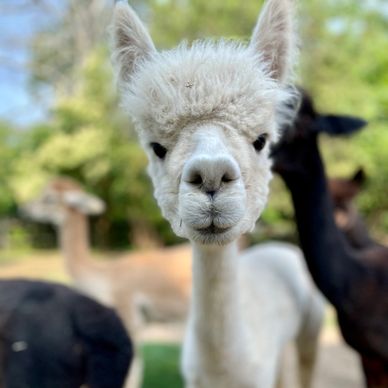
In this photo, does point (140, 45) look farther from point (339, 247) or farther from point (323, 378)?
point (323, 378)

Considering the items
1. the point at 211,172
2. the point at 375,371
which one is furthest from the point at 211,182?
the point at 375,371

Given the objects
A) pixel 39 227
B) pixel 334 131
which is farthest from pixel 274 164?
pixel 39 227

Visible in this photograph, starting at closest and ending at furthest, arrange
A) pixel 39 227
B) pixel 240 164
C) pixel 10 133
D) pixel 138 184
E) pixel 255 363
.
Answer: pixel 240 164 → pixel 255 363 → pixel 138 184 → pixel 10 133 → pixel 39 227

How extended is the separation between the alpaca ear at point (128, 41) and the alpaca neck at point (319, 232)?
121 centimetres

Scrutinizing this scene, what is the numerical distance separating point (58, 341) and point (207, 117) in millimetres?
950

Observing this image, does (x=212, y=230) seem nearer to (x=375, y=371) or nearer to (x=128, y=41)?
(x=128, y=41)

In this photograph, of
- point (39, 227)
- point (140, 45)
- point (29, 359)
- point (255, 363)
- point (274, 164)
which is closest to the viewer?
point (140, 45)

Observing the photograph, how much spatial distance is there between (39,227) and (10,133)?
3.89 meters

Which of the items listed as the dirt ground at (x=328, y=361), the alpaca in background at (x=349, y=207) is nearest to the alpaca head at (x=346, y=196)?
the alpaca in background at (x=349, y=207)

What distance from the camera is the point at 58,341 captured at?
5.63 ft

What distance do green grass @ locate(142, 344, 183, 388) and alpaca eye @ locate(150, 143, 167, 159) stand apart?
313 cm

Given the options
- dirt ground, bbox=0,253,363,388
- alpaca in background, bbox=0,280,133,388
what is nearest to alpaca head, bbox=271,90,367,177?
alpaca in background, bbox=0,280,133,388

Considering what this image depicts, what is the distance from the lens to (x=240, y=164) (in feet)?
4.49

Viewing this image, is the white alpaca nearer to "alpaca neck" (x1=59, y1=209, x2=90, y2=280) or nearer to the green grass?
the green grass
